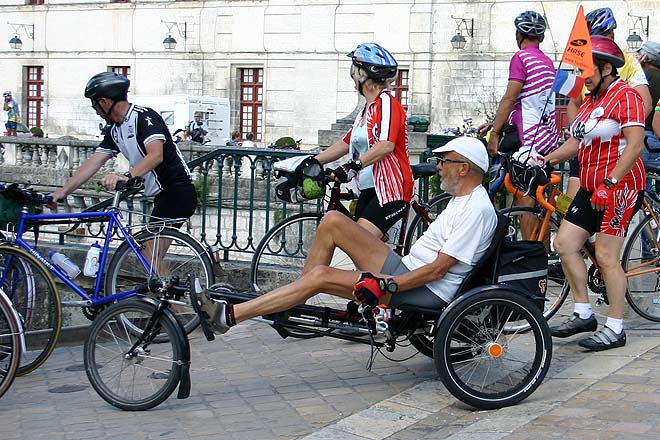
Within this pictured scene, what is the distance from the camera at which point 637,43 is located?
1210 inches

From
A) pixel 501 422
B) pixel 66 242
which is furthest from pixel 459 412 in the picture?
pixel 66 242

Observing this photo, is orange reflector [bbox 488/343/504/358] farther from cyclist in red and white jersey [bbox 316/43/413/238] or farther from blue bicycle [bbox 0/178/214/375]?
blue bicycle [bbox 0/178/214/375]

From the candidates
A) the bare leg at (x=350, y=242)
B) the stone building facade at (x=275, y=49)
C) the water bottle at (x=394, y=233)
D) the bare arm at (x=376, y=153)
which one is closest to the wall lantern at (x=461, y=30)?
the stone building facade at (x=275, y=49)

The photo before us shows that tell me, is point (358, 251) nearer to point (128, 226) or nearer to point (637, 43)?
point (128, 226)

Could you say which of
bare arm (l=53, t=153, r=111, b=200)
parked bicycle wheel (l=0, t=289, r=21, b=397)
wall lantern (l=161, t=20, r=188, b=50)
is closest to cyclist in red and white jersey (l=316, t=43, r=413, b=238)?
bare arm (l=53, t=153, r=111, b=200)

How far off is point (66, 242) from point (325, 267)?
500cm

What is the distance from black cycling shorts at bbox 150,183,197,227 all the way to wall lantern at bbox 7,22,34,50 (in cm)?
3685

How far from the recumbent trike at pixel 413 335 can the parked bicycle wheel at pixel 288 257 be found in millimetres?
489

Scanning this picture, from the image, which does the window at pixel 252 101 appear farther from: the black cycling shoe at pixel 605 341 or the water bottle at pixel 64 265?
the black cycling shoe at pixel 605 341

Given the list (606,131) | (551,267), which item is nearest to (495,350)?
(606,131)

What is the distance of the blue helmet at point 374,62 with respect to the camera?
7254mm

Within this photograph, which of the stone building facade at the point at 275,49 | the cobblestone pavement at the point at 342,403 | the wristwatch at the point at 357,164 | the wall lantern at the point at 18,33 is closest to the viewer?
the cobblestone pavement at the point at 342,403

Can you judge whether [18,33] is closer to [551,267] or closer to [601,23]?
[551,267]

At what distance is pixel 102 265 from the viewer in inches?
301
